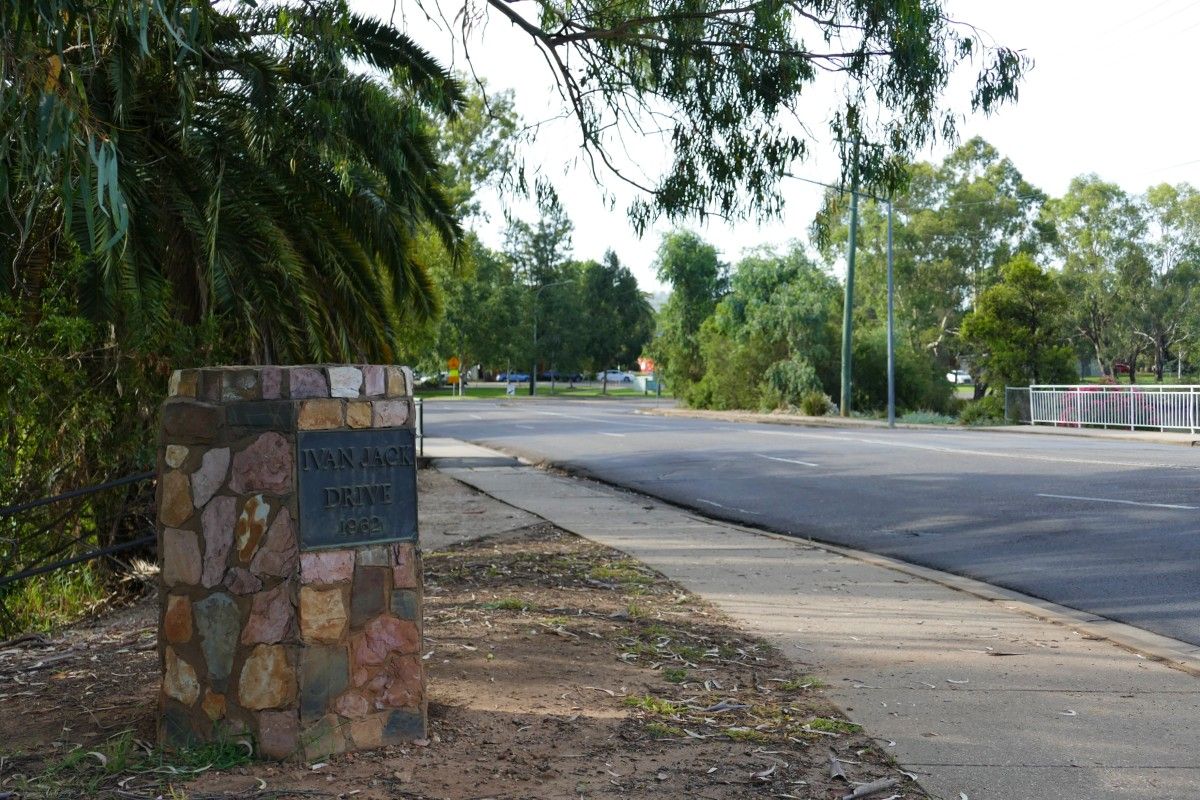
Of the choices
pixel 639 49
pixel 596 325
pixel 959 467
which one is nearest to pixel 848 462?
pixel 959 467

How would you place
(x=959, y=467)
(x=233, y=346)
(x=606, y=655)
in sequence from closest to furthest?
(x=606, y=655) → (x=233, y=346) → (x=959, y=467)

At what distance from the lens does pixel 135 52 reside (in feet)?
28.2

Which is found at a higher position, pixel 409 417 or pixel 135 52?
pixel 135 52

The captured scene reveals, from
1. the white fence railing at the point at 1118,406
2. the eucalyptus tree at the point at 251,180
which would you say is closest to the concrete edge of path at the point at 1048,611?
the eucalyptus tree at the point at 251,180

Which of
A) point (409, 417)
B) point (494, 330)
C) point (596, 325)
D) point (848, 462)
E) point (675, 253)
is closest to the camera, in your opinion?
point (409, 417)

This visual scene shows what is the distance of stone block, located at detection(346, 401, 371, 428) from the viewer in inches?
197

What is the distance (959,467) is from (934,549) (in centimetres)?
770

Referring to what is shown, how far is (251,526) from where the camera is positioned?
4824 mm

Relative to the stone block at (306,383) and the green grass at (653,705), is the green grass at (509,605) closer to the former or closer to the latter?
the green grass at (653,705)

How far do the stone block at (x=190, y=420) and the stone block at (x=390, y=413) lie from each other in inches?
24.5

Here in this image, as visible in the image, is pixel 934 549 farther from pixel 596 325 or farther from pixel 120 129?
pixel 596 325

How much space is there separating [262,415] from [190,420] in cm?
33

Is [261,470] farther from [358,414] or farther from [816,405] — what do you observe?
[816,405]

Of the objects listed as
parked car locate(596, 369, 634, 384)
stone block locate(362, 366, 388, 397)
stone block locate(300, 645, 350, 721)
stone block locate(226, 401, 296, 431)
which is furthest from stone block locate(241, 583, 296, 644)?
parked car locate(596, 369, 634, 384)
